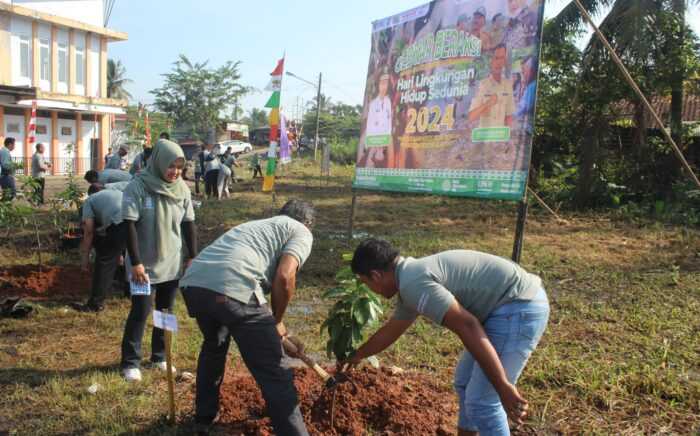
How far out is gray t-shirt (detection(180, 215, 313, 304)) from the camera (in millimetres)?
2807

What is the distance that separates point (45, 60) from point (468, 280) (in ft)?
91.9

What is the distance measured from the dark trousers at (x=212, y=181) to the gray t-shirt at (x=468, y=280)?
40.5 ft

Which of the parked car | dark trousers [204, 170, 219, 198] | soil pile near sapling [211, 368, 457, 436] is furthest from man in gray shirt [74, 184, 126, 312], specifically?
the parked car

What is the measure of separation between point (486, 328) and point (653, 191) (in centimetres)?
1150

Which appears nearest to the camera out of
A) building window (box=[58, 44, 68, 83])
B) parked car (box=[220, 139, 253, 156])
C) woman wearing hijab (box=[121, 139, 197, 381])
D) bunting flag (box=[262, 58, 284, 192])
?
woman wearing hijab (box=[121, 139, 197, 381])

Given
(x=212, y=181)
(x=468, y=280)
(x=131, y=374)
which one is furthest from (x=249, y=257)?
(x=212, y=181)

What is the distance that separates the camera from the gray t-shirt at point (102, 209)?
5.41 m

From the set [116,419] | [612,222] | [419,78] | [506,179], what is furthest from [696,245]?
[116,419]

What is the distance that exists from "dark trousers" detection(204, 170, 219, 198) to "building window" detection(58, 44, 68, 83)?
16.1 meters

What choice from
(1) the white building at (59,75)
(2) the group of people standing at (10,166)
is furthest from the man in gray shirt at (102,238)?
(1) the white building at (59,75)

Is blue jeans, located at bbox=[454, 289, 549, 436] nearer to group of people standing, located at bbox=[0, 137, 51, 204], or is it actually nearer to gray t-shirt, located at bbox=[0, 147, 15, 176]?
group of people standing, located at bbox=[0, 137, 51, 204]

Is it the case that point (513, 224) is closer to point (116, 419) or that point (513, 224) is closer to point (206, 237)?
point (206, 237)

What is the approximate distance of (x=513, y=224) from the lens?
10.2 meters

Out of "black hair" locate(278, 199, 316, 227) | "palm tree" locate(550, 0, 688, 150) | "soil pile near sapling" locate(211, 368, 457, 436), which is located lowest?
"soil pile near sapling" locate(211, 368, 457, 436)
